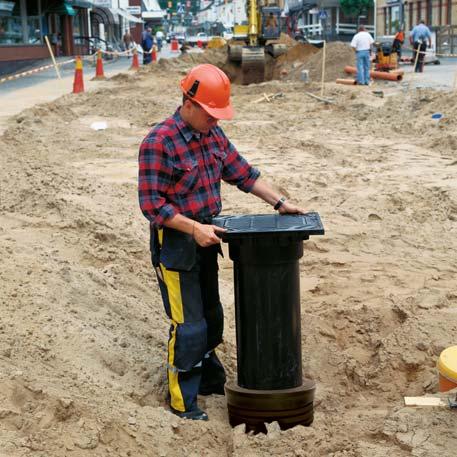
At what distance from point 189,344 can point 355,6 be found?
60894mm

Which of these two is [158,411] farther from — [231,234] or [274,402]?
[231,234]

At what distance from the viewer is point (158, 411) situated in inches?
163

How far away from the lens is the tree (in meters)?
60.7

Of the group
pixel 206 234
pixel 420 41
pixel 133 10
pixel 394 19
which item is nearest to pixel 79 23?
pixel 394 19

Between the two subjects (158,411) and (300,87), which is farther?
(300,87)

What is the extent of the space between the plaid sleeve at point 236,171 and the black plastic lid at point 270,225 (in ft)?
0.91

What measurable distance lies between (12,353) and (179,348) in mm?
889

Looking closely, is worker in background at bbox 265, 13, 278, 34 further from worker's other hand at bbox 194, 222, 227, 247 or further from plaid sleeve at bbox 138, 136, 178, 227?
worker's other hand at bbox 194, 222, 227, 247

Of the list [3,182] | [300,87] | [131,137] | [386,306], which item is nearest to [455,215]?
[386,306]

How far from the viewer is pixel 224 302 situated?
624 cm

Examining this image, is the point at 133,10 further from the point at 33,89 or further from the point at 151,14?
the point at 33,89

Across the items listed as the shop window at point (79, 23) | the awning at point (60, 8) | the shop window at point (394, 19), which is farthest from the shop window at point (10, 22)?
the shop window at point (394, 19)

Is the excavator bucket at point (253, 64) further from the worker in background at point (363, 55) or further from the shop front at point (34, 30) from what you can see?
the shop front at point (34, 30)

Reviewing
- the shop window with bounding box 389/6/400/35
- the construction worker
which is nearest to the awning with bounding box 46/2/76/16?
the shop window with bounding box 389/6/400/35
